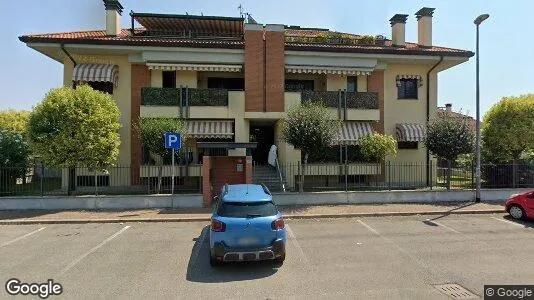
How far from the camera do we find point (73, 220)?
12141 mm

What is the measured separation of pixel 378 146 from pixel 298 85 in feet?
20.8

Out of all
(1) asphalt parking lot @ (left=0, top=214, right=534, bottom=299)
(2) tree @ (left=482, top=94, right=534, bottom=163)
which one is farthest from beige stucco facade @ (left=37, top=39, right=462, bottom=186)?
(1) asphalt parking lot @ (left=0, top=214, right=534, bottom=299)

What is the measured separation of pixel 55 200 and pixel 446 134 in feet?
57.8

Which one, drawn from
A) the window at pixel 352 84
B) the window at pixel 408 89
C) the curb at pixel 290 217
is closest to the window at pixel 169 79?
the curb at pixel 290 217

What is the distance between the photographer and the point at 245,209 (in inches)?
285

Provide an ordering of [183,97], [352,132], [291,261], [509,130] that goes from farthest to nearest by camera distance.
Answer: [352,132] < [183,97] < [509,130] < [291,261]

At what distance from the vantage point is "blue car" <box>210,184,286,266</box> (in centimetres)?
686

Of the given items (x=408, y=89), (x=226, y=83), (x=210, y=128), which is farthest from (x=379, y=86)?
(x=210, y=128)

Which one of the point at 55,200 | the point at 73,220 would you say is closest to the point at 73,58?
the point at 55,200

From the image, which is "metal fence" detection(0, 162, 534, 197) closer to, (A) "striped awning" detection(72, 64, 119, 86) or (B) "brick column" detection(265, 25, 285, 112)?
(B) "brick column" detection(265, 25, 285, 112)

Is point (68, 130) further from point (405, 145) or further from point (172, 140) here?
point (405, 145)

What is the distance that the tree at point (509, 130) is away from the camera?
17406mm

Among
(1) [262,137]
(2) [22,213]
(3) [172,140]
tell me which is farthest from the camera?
(1) [262,137]

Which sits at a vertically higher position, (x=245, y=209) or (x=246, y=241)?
(x=245, y=209)
